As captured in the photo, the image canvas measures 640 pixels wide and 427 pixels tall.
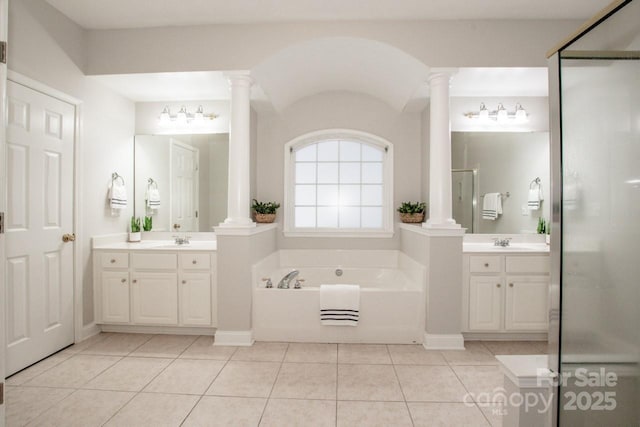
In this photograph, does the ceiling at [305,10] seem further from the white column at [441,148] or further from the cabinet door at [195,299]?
the cabinet door at [195,299]

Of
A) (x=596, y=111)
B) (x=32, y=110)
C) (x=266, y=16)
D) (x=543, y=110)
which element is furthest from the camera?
(x=543, y=110)

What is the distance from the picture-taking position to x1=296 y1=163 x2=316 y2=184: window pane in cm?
446

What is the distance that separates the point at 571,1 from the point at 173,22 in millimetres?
3156

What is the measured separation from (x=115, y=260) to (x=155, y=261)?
0.38 meters

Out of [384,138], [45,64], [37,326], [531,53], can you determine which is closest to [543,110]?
[531,53]

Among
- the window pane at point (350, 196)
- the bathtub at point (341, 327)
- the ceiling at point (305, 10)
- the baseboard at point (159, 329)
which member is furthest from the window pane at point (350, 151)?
the baseboard at point (159, 329)

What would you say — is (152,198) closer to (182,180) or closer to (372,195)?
(182,180)

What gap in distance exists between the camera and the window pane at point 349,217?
4441mm

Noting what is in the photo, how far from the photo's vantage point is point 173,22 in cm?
309

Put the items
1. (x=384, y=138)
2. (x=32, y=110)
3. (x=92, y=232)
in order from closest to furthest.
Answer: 1. (x=32, y=110)
2. (x=92, y=232)
3. (x=384, y=138)

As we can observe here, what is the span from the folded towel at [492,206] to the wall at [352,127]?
731mm

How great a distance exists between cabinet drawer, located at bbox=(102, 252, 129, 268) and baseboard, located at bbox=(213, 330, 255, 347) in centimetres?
109

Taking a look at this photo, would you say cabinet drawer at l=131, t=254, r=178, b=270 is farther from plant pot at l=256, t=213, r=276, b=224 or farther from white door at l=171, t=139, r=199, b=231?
plant pot at l=256, t=213, r=276, b=224

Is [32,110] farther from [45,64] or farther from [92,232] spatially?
[92,232]
